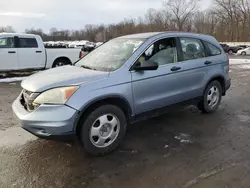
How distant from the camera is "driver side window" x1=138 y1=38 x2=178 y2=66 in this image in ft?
13.7

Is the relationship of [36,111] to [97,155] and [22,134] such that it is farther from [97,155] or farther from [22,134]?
[22,134]

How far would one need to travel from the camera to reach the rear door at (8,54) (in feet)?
33.2

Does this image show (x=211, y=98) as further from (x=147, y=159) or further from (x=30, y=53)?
(x=30, y=53)

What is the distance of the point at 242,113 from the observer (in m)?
5.66

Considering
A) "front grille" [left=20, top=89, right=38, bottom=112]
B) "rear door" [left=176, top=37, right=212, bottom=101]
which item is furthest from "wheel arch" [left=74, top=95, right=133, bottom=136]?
"rear door" [left=176, top=37, right=212, bottom=101]

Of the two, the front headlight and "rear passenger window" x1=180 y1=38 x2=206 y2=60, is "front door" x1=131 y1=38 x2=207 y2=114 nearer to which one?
"rear passenger window" x1=180 y1=38 x2=206 y2=60

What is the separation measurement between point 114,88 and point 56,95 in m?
0.80

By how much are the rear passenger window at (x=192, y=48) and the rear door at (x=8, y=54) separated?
785cm

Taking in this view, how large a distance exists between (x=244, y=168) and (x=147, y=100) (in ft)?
5.41

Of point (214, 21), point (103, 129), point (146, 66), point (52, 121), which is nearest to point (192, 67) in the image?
point (146, 66)

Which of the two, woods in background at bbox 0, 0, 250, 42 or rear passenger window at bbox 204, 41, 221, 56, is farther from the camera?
woods in background at bbox 0, 0, 250, 42

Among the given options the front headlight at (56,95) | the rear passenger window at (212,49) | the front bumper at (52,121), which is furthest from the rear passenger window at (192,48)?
the front bumper at (52,121)

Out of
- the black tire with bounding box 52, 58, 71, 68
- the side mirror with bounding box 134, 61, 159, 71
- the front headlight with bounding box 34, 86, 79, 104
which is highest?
the black tire with bounding box 52, 58, 71, 68

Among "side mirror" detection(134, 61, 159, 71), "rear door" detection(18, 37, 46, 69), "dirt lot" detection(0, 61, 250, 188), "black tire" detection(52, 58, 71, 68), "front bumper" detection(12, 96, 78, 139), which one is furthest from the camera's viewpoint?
"black tire" detection(52, 58, 71, 68)
